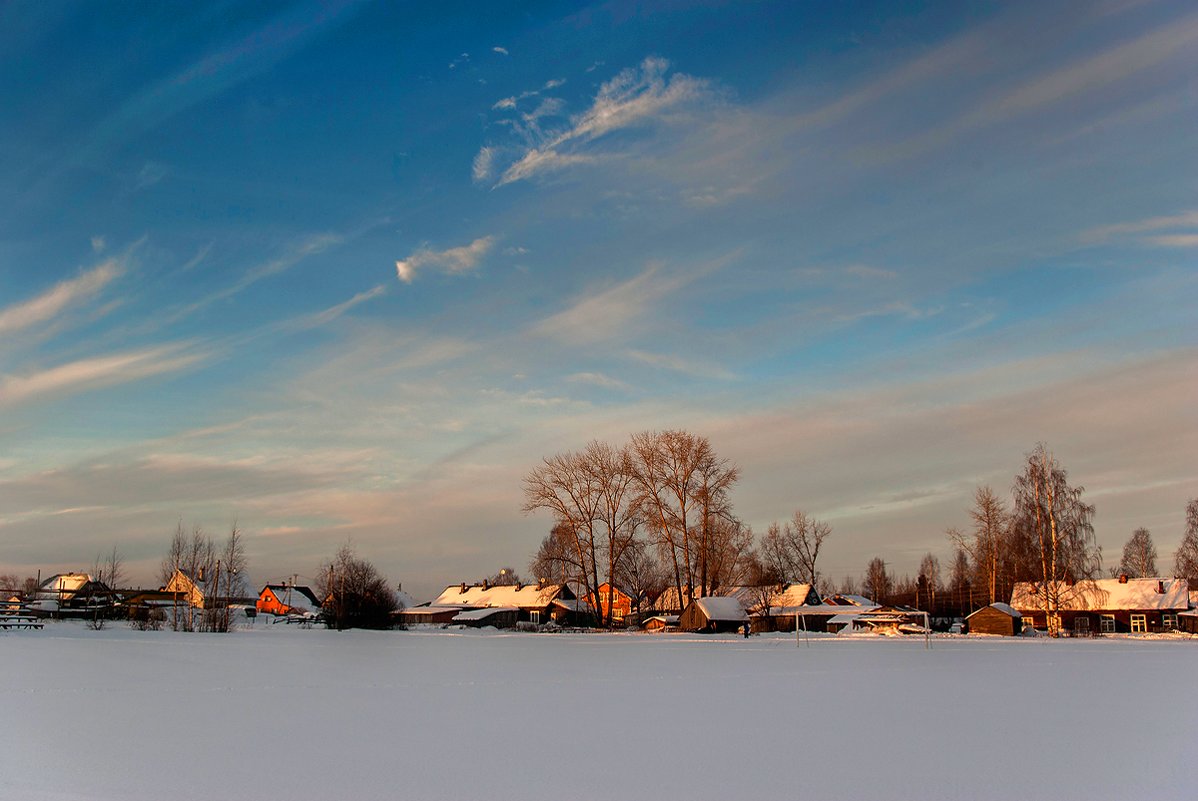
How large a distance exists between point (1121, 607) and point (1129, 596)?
94 cm

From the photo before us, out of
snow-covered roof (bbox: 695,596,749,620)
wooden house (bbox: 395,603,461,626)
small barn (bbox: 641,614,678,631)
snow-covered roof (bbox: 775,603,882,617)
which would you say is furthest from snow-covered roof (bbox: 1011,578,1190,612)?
wooden house (bbox: 395,603,461,626)

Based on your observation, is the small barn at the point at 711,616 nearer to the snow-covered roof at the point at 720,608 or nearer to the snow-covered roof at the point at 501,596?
the snow-covered roof at the point at 720,608

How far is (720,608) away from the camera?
179 ft

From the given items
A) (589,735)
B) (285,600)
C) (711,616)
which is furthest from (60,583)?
(589,735)

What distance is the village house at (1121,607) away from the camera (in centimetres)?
5722

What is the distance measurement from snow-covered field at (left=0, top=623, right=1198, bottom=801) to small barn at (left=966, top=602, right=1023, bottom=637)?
3375 cm

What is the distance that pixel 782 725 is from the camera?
1094cm

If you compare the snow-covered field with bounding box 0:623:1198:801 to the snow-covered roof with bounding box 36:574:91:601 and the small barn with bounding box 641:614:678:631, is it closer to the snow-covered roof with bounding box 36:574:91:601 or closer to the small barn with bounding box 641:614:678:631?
the small barn with bounding box 641:614:678:631

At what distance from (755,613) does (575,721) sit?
54.4 m

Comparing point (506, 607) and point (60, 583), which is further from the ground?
point (60, 583)

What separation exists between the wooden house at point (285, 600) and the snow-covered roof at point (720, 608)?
5595 cm

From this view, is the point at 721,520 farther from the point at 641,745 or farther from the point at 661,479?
the point at 641,745

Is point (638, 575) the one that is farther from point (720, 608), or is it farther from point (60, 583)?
point (60, 583)

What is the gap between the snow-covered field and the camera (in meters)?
7.45
